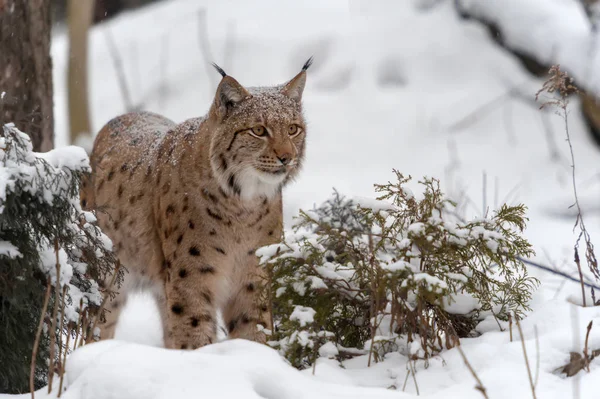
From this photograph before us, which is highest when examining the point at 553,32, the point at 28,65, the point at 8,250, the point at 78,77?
the point at 553,32

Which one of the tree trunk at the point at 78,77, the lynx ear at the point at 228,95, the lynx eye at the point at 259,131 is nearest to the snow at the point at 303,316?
the lynx eye at the point at 259,131

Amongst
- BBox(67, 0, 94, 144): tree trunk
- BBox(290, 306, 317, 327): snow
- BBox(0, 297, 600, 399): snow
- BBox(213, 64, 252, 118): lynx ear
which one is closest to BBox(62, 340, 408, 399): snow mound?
BBox(0, 297, 600, 399): snow

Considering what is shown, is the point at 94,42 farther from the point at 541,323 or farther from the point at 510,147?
the point at 541,323

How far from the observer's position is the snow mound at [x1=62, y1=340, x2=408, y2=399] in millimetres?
2824

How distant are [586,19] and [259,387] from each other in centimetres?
906

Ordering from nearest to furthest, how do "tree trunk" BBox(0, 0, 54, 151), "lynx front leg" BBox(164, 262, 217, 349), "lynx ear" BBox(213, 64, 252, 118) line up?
"lynx ear" BBox(213, 64, 252, 118) → "lynx front leg" BBox(164, 262, 217, 349) → "tree trunk" BBox(0, 0, 54, 151)

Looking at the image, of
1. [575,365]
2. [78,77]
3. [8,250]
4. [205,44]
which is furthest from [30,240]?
[205,44]

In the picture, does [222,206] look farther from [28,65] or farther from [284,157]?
[28,65]

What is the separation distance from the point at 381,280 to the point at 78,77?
9642mm

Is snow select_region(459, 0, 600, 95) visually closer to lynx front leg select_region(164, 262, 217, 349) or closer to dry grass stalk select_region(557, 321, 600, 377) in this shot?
lynx front leg select_region(164, 262, 217, 349)

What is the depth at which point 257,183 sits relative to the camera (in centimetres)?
461

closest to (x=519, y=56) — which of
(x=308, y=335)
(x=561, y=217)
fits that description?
(x=561, y=217)

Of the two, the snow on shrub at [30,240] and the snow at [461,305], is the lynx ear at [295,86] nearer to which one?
the snow on shrub at [30,240]

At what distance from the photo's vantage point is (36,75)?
5594 mm
